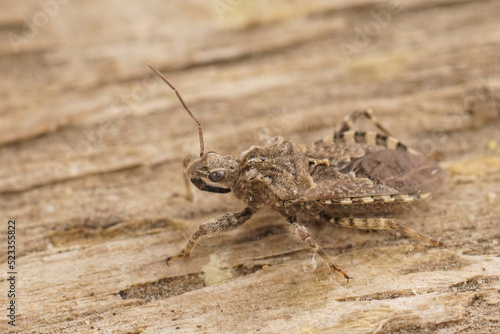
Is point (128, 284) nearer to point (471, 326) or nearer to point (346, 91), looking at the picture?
point (471, 326)

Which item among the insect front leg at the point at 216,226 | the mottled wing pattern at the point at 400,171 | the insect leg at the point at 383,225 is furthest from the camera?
the mottled wing pattern at the point at 400,171

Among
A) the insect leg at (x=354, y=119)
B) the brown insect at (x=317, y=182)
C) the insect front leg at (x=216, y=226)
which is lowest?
the insect front leg at (x=216, y=226)

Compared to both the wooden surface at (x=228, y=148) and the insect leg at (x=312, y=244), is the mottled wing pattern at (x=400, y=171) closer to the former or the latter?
the wooden surface at (x=228, y=148)

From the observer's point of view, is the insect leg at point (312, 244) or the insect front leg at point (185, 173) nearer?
the insect leg at point (312, 244)

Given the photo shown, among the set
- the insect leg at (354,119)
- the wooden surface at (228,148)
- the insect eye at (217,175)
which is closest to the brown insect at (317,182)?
the insect eye at (217,175)

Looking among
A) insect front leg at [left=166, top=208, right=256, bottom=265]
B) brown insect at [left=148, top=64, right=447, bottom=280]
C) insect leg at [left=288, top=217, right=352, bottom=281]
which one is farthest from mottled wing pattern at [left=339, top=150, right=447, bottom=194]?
insect front leg at [left=166, top=208, right=256, bottom=265]

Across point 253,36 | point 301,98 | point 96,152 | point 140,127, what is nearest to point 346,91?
point 301,98
